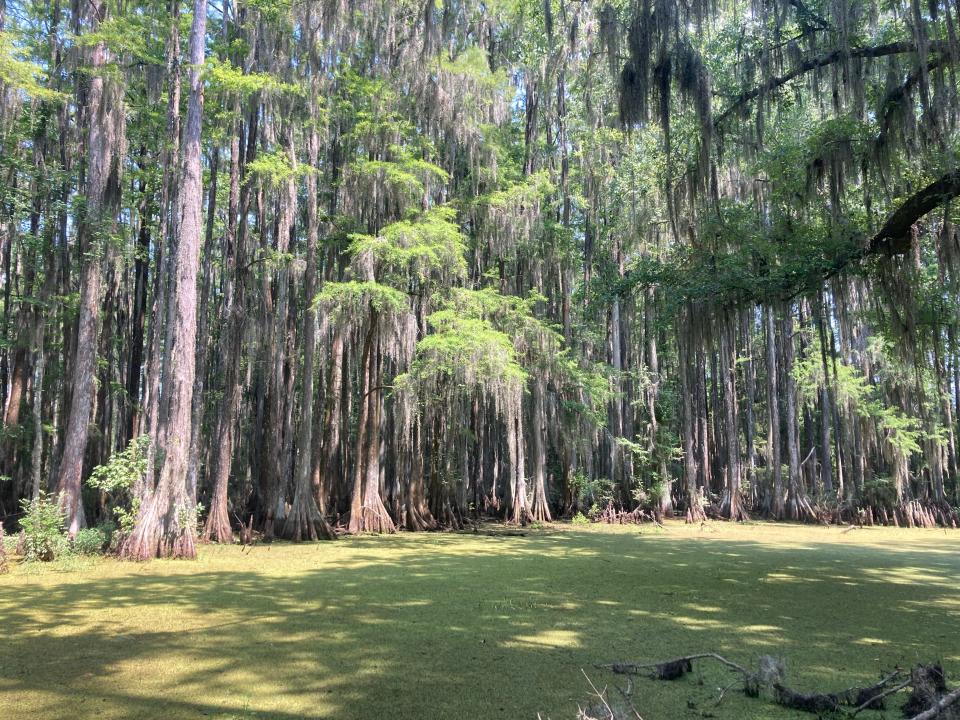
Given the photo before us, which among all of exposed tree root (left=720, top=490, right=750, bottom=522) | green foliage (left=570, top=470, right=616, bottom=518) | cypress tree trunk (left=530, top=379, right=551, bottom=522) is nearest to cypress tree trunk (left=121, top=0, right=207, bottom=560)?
cypress tree trunk (left=530, top=379, right=551, bottom=522)

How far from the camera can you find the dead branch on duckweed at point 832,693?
251cm

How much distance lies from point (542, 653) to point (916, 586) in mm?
4804

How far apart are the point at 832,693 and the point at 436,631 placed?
2.35m

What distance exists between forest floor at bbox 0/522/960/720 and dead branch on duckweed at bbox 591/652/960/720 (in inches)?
2.8

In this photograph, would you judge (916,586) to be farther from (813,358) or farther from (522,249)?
(813,358)

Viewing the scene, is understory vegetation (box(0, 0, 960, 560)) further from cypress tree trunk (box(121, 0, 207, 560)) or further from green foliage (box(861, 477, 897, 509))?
green foliage (box(861, 477, 897, 509))

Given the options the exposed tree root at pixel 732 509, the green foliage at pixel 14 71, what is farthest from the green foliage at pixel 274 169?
the exposed tree root at pixel 732 509

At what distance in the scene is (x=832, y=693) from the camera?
275cm

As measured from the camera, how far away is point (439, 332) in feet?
38.7

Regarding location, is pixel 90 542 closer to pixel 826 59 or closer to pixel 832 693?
pixel 832 693

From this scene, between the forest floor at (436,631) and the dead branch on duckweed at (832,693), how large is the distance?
0.07 metres

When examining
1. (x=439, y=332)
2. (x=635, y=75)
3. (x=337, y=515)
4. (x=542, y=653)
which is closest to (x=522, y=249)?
(x=439, y=332)

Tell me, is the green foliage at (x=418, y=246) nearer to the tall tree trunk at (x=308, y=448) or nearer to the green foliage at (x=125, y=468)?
the tall tree trunk at (x=308, y=448)

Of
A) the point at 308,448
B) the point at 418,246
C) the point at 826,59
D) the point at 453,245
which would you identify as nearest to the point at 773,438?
the point at 453,245
